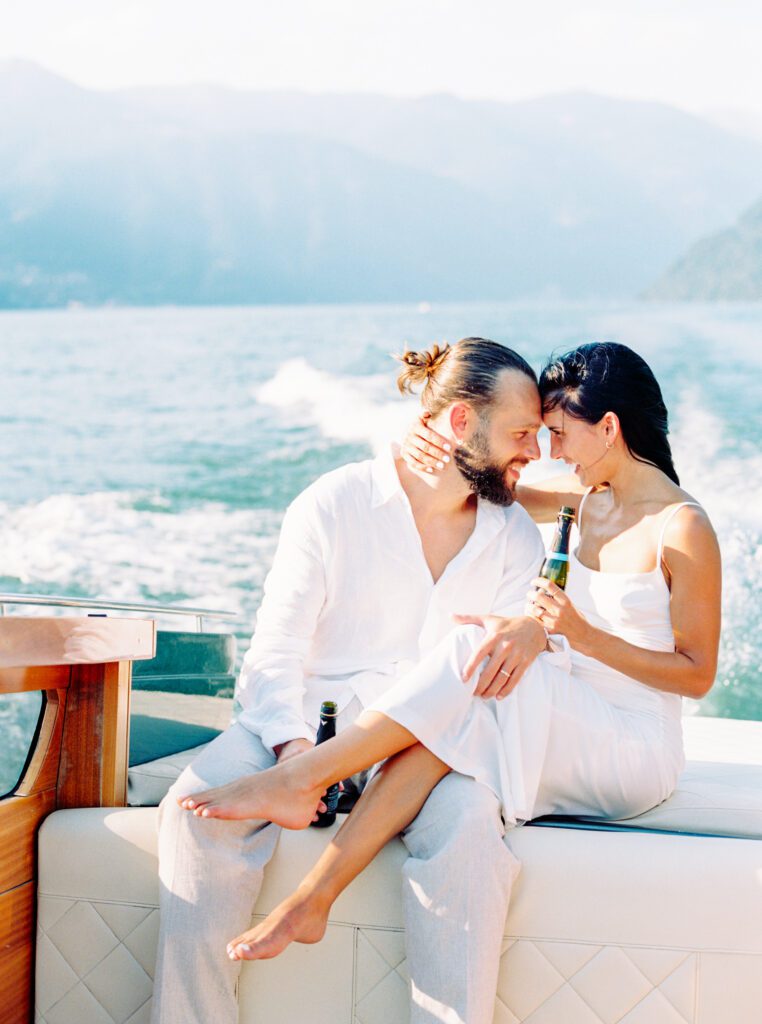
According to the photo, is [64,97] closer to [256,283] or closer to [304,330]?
[256,283]

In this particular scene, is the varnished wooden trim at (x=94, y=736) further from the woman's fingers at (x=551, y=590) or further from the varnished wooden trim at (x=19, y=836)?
the woman's fingers at (x=551, y=590)

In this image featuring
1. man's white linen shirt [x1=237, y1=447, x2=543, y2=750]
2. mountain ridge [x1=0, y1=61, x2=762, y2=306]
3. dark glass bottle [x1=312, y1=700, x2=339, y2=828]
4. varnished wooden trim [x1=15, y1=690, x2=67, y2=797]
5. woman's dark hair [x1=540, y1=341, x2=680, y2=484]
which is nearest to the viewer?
dark glass bottle [x1=312, y1=700, x2=339, y2=828]

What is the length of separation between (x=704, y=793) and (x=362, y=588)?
0.76m

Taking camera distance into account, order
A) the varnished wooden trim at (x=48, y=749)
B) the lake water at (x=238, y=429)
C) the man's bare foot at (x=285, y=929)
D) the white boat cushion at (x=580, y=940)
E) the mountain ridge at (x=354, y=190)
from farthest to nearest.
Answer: the mountain ridge at (x=354, y=190) < the lake water at (x=238, y=429) < the varnished wooden trim at (x=48, y=749) < the white boat cushion at (x=580, y=940) < the man's bare foot at (x=285, y=929)

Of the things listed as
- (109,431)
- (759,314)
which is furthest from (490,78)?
(109,431)

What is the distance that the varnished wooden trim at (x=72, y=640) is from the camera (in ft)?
5.96

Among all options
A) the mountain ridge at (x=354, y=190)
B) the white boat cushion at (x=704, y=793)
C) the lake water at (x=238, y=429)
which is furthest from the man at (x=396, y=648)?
the mountain ridge at (x=354, y=190)

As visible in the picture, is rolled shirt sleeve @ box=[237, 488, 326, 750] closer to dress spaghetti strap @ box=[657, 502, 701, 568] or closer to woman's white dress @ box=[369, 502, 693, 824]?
woman's white dress @ box=[369, 502, 693, 824]

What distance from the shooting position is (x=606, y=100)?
1603 centimetres

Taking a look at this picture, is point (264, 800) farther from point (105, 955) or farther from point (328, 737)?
point (105, 955)

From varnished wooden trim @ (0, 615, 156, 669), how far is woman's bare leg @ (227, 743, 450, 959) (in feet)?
1.67

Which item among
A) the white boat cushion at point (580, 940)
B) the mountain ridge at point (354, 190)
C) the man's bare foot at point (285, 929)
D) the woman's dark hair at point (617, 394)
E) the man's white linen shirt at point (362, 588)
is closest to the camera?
the man's bare foot at point (285, 929)

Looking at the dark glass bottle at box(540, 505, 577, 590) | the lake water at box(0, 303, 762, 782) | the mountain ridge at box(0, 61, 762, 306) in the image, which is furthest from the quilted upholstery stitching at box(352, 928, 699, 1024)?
the mountain ridge at box(0, 61, 762, 306)

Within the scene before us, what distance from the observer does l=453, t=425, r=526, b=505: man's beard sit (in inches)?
92.4
